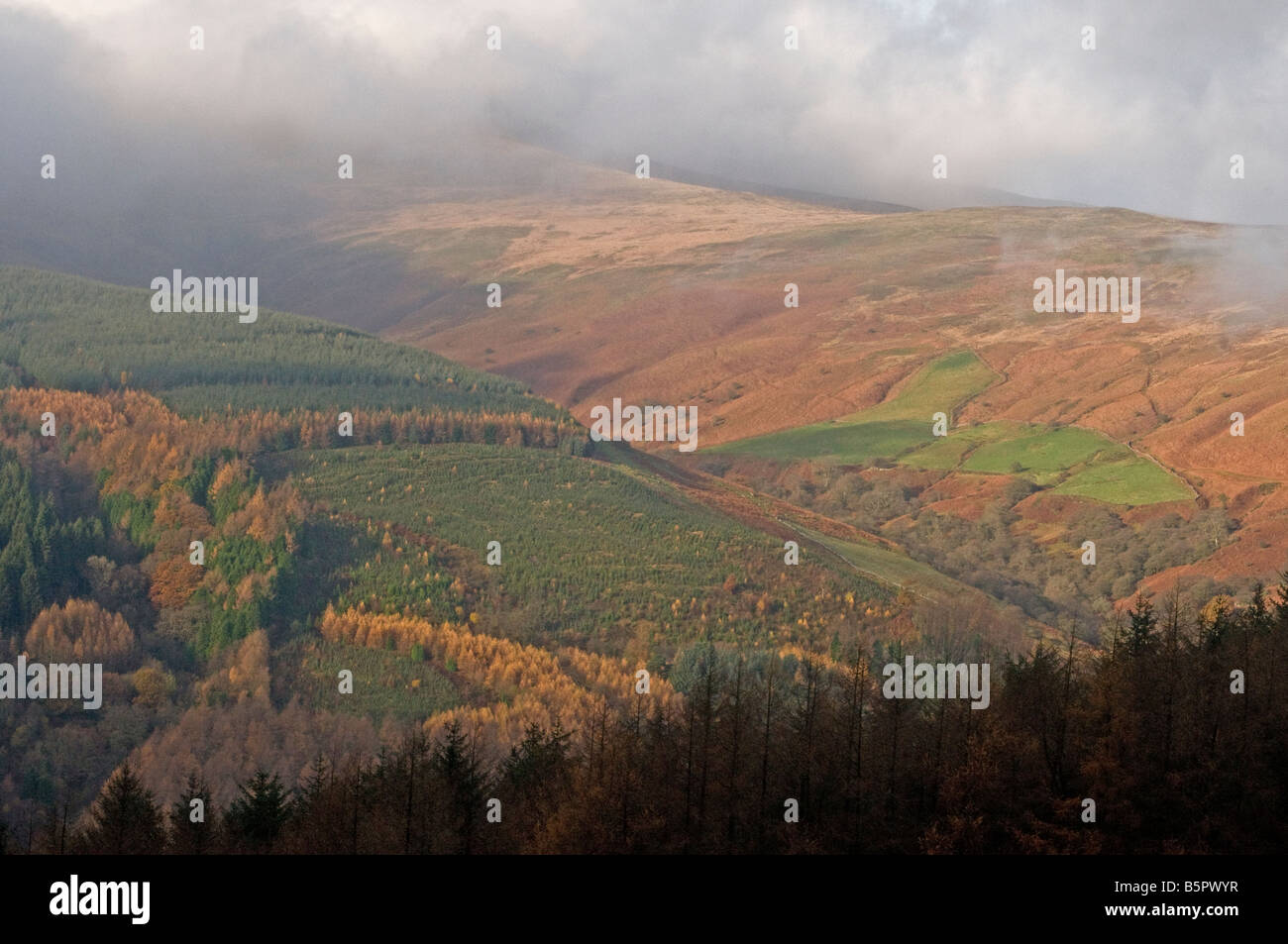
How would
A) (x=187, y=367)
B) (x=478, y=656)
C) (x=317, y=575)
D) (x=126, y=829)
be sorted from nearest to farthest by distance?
→ 1. (x=126, y=829)
2. (x=478, y=656)
3. (x=317, y=575)
4. (x=187, y=367)

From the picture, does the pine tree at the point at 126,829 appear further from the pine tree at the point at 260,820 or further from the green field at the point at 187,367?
the green field at the point at 187,367

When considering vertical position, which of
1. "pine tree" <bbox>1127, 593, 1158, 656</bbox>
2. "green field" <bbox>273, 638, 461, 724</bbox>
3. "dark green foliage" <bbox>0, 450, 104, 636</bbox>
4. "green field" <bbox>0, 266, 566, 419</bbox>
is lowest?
"green field" <bbox>273, 638, 461, 724</bbox>

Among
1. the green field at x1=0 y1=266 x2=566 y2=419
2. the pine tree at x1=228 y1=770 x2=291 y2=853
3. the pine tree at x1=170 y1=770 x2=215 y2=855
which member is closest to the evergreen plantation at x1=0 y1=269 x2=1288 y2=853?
the pine tree at x1=228 y1=770 x2=291 y2=853

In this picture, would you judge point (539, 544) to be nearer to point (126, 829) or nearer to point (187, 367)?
point (187, 367)

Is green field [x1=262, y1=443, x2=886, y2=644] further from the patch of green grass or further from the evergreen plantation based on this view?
the patch of green grass

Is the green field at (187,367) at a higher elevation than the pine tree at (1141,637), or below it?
higher

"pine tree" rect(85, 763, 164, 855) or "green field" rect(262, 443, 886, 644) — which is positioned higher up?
"green field" rect(262, 443, 886, 644)

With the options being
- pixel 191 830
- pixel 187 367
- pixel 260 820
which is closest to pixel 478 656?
pixel 260 820

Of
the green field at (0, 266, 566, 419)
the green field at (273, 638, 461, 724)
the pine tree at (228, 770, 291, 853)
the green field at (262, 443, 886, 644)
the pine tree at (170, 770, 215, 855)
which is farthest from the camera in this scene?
the green field at (0, 266, 566, 419)
